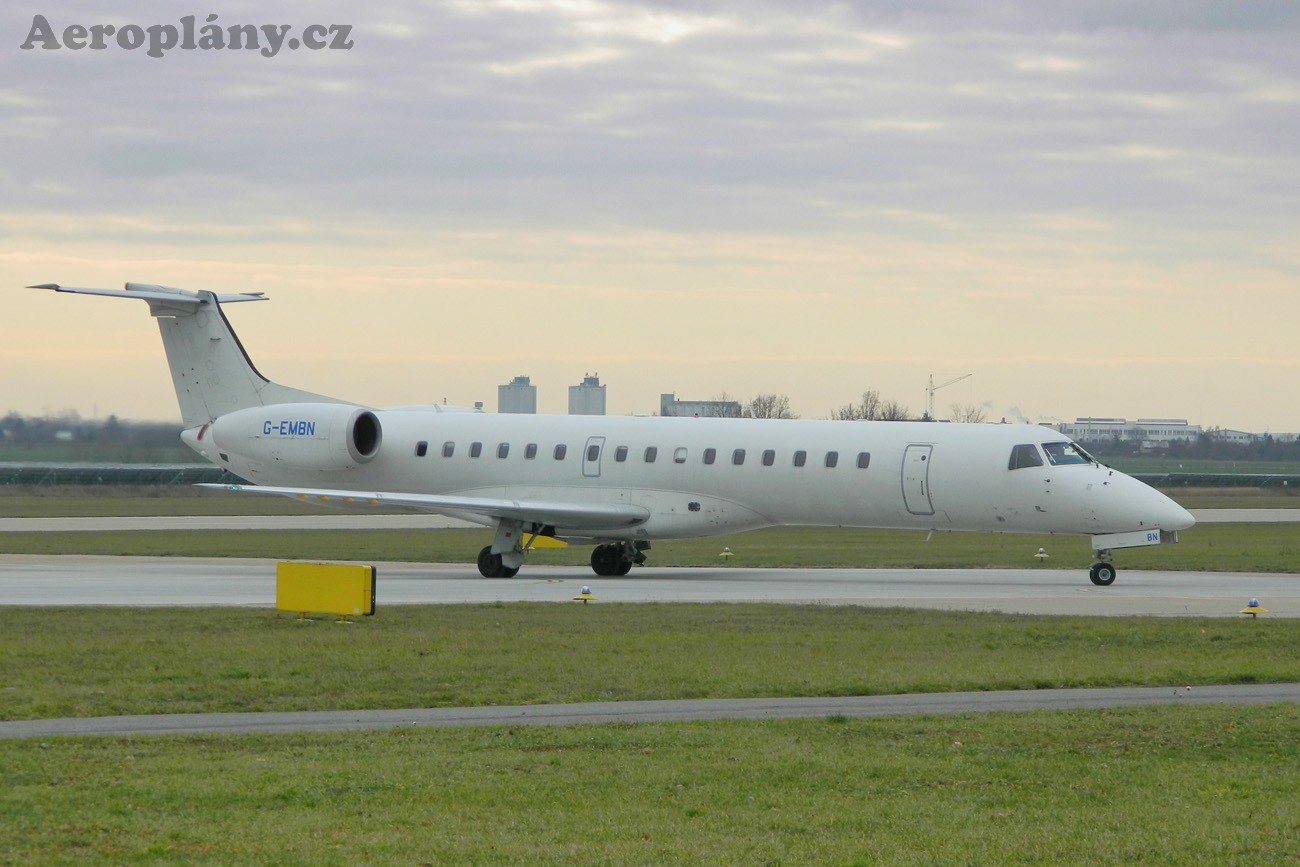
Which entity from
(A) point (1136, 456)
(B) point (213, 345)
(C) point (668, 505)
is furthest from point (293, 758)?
(A) point (1136, 456)

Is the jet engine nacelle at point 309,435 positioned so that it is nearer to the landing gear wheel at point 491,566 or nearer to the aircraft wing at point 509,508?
the aircraft wing at point 509,508

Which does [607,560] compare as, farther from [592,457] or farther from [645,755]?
[645,755]

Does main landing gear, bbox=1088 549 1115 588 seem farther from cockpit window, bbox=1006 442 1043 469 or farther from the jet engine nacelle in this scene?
the jet engine nacelle

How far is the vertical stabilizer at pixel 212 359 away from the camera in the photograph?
125 ft

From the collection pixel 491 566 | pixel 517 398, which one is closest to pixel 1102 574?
pixel 491 566

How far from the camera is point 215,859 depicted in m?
9.04

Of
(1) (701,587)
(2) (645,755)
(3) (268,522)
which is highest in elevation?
(2) (645,755)

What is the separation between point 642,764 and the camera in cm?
1190

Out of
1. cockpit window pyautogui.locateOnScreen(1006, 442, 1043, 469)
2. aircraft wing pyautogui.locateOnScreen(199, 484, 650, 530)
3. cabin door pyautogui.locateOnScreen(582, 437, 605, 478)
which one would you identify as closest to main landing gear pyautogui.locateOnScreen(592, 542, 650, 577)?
aircraft wing pyautogui.locateOnScreen(199, 484, 650, 530)

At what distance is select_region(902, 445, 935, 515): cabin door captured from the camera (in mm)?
31375

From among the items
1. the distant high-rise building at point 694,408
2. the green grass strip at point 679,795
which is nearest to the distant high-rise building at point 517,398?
the distant high-rise building at point 694,408

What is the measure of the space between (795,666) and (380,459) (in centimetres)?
2029

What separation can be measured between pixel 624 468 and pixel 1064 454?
887cm

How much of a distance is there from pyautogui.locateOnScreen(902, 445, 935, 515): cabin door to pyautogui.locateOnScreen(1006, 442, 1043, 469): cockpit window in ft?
5.01
